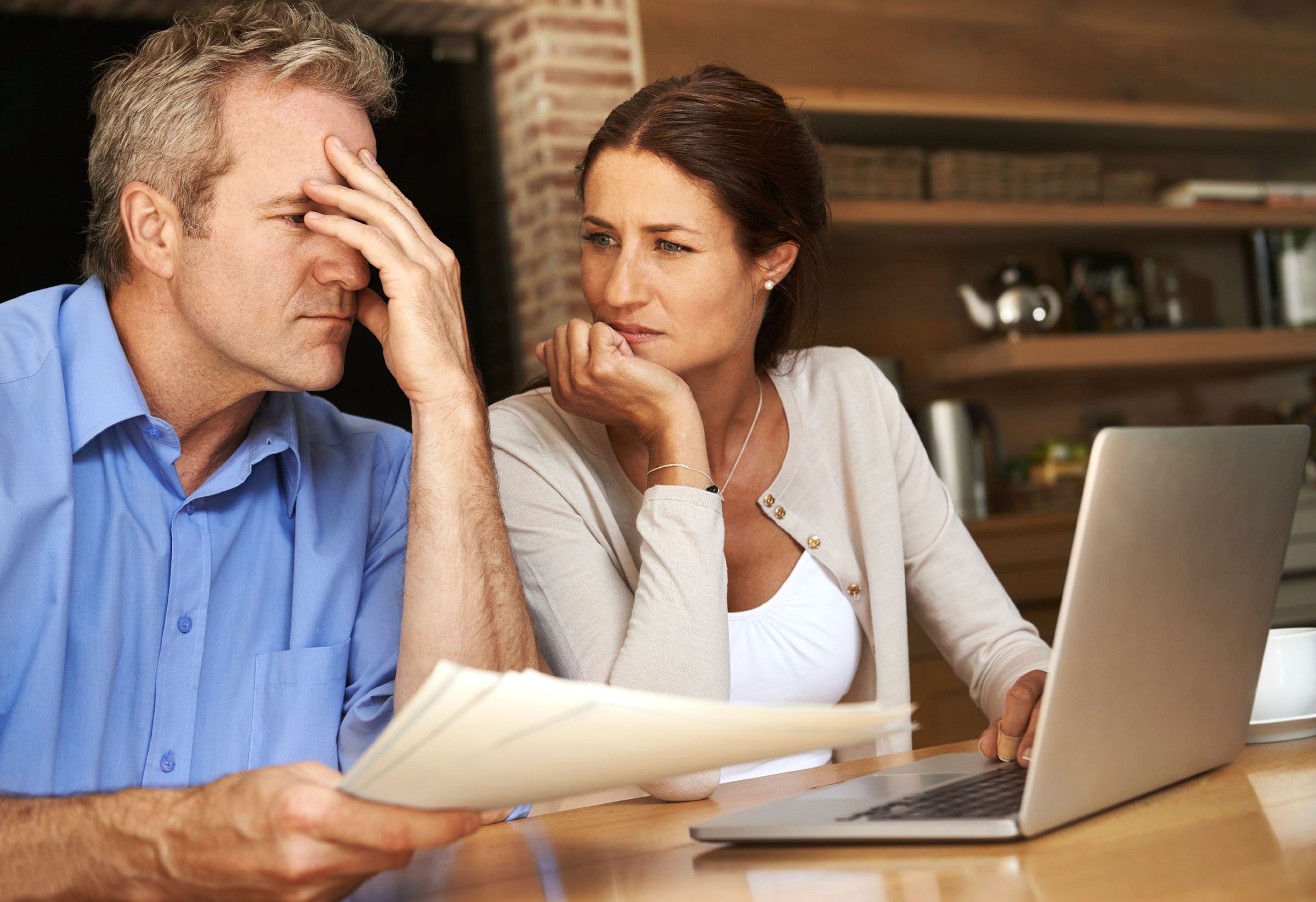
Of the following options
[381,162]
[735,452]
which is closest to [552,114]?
[381,162]

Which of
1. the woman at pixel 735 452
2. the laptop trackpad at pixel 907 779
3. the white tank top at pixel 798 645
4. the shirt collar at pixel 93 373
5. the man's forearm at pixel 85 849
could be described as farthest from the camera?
the white tank top at pixel 798 645

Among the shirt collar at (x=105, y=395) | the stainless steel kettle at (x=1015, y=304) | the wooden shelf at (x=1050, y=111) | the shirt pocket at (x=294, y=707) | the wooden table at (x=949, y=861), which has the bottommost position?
the wooden table at (x=949, y=861)

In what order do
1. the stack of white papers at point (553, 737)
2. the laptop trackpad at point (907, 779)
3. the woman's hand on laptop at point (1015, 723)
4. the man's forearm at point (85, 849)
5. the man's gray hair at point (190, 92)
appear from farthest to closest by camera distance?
the man's gray hair at point (190, 92)
the woman's hand on laptop at point (1015, 723)
the laptop trackpad at point (907, 779)
the man's forearm at point (85, 849)
the stack of white papers at point (553, 737)

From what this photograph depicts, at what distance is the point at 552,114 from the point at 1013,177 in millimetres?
1457

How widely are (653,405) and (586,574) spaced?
8.4 inches

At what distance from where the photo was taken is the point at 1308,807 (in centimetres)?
81

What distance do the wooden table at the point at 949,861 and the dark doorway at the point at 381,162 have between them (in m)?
2.35

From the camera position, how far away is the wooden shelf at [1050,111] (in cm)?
341

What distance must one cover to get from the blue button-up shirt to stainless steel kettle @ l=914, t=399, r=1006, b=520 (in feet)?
8.12

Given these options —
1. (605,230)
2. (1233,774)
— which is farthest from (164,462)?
(1233,774)

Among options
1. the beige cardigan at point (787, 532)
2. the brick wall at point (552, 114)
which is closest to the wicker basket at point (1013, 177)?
the brick wall at point (552, 114)

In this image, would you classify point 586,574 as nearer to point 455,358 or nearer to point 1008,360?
point 455,358

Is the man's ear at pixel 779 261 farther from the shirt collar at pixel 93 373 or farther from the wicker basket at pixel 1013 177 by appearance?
the wicker basket at pixel 1013 177

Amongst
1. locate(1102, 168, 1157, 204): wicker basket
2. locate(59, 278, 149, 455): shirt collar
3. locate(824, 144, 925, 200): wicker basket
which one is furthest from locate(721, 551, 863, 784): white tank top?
locate(1102, 168, 1157, 204): wicker basket
